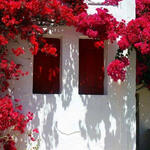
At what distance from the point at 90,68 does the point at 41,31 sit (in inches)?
69.3

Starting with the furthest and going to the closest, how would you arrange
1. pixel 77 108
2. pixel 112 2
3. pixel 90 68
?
pixel 90 68 → pixel 112 2 → pixel 77 108

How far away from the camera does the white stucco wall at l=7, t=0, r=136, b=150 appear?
6.83 m

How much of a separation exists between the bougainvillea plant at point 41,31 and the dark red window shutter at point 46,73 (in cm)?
46

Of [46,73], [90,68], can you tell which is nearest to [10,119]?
[46,73]

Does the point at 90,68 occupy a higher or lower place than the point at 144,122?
higher

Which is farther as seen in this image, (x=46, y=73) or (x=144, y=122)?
(x=144, y=122)

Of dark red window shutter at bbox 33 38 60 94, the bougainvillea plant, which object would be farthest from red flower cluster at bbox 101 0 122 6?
dark red window shutter at bbox 33 38 60 94

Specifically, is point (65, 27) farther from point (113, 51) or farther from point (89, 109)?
point (89, 109)

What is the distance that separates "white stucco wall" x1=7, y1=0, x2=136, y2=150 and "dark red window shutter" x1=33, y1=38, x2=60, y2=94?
23 cm

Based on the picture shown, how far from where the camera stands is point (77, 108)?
23.3 ft

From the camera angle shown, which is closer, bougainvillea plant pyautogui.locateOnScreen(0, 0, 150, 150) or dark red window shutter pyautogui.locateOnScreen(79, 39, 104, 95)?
bougainvillea plant pyautogui.locateOnScreen(0, 0, 150, 150)

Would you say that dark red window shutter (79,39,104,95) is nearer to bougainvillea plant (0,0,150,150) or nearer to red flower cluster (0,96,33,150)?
bougainvillea plant (0,0,150,150)

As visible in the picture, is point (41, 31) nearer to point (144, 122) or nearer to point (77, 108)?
→ point (77, 108)

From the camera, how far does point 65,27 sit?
718cm
